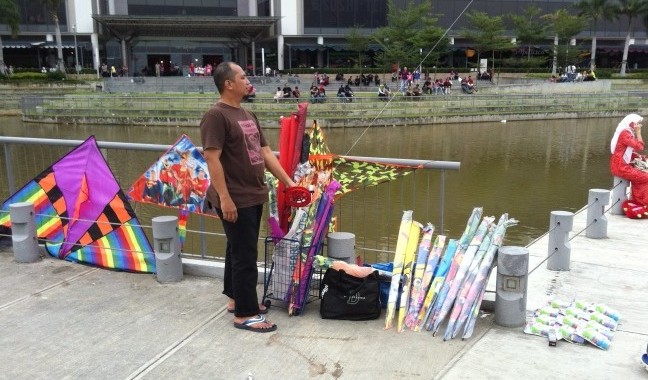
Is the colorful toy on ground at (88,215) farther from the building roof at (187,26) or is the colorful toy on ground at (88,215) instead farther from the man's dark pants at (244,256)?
the building roof at (187,26)

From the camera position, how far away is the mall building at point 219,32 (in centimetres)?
6166

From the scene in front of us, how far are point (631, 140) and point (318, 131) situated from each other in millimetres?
6067

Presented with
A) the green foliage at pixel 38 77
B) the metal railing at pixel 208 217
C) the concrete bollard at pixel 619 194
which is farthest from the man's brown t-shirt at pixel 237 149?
the green foliage at pixel 38 77

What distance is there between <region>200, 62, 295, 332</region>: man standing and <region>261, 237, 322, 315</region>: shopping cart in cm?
29

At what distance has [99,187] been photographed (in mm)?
5809

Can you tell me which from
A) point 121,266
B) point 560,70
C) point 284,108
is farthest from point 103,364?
point 560,70

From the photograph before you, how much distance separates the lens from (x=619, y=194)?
368 inches

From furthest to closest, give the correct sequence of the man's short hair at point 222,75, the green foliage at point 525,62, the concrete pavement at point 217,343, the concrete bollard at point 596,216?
the green foliage at point 525,62 < the concrete bollard at point 596,216 < the man's short hair at point 222,75 < the concrete pavement at point 217,343

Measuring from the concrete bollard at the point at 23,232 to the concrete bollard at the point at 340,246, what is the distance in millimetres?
3174

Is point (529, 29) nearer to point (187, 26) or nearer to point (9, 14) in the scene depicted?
point (187, 26)

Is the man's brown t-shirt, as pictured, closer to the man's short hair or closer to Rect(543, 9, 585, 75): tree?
the man's short hair

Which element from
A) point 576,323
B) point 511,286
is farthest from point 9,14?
point 576,323

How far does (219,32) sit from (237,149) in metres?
63.9

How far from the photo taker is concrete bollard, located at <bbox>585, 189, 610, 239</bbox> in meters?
7.84
